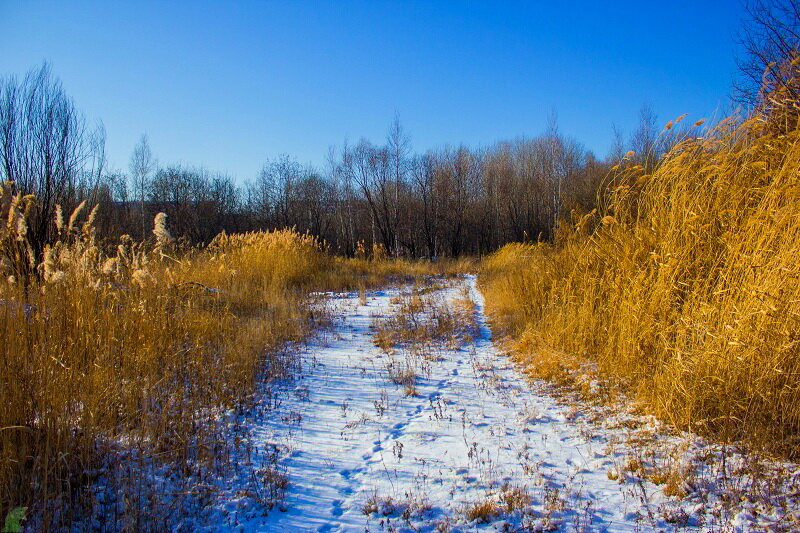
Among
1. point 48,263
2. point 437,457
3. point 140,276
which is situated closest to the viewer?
point 437,457

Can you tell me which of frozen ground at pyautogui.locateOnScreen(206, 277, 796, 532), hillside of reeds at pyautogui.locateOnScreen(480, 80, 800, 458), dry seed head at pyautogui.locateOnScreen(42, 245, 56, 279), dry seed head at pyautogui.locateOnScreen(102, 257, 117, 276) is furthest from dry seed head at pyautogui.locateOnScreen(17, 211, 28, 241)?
hillside of reeds at pyautogui.locateOnScreen(480, 80, 800, 458)

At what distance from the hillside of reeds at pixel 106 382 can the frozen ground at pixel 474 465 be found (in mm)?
373

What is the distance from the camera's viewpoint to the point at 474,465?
2.60 m

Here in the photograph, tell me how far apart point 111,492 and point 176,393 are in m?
1.08

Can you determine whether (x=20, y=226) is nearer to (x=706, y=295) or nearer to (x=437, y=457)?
(x=437, y=457)

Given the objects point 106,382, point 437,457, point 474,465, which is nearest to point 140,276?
point 106,382

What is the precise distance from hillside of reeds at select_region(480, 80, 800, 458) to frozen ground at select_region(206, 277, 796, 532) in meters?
0.34

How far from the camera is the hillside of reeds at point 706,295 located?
7.99ft

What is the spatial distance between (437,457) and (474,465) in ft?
0.87

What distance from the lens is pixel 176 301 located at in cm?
475

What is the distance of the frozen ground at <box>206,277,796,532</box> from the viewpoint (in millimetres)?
2049

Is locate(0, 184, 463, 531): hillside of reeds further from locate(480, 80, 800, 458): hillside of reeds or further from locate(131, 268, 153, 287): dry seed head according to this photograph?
locate(480, 80, 800, 458): hillside of reeds

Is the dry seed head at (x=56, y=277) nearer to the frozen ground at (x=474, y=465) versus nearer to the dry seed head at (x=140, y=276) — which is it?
the dry seed head at (x=140, y=276)

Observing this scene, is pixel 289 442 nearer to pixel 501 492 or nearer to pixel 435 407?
pixel 435 407
